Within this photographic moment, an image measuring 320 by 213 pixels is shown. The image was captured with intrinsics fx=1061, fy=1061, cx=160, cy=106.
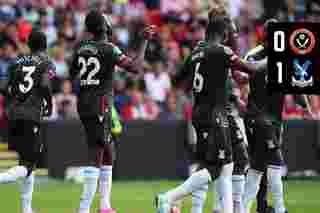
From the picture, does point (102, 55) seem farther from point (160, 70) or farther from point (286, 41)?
point (160, 70)

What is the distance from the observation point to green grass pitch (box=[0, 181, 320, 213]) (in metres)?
16.8

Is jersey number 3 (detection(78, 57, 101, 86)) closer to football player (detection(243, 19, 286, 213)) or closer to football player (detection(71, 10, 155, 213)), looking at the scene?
football player (detection(71, 10, 155, 213))

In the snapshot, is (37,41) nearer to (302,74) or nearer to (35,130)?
(35,130)

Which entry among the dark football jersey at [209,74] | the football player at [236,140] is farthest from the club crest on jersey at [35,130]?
the football player at [236,140]

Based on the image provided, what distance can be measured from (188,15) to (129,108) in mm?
5065

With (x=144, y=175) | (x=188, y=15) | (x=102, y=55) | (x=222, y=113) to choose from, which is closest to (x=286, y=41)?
(x=222, y=113)

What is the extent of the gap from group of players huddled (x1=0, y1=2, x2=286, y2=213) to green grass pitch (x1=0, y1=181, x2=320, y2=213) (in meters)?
2.05

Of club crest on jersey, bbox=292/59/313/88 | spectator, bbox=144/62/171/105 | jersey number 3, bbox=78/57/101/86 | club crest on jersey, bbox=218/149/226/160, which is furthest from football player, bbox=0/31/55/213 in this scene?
spectator, bbox=144/62/171/105

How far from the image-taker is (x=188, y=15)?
27.9m

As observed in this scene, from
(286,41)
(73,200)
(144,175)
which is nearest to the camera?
(286,41)

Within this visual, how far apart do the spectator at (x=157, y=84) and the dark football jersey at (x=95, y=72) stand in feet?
33.5

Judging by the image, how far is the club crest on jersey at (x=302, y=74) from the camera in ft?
38.2

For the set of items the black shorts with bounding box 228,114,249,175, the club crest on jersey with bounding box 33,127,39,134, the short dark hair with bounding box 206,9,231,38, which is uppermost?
the short dark hair with bounding box 206,9,231,38

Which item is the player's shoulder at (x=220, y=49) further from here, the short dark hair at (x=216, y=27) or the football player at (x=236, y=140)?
the football player at (x=236, y=140)
